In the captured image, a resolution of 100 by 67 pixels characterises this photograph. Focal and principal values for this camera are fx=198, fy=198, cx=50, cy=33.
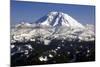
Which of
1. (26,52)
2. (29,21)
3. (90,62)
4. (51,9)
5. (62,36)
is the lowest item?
(90,62)

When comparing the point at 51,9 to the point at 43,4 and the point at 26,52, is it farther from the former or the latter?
the point at 26,52

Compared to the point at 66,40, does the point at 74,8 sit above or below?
above

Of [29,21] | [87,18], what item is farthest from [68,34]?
[29,21]
